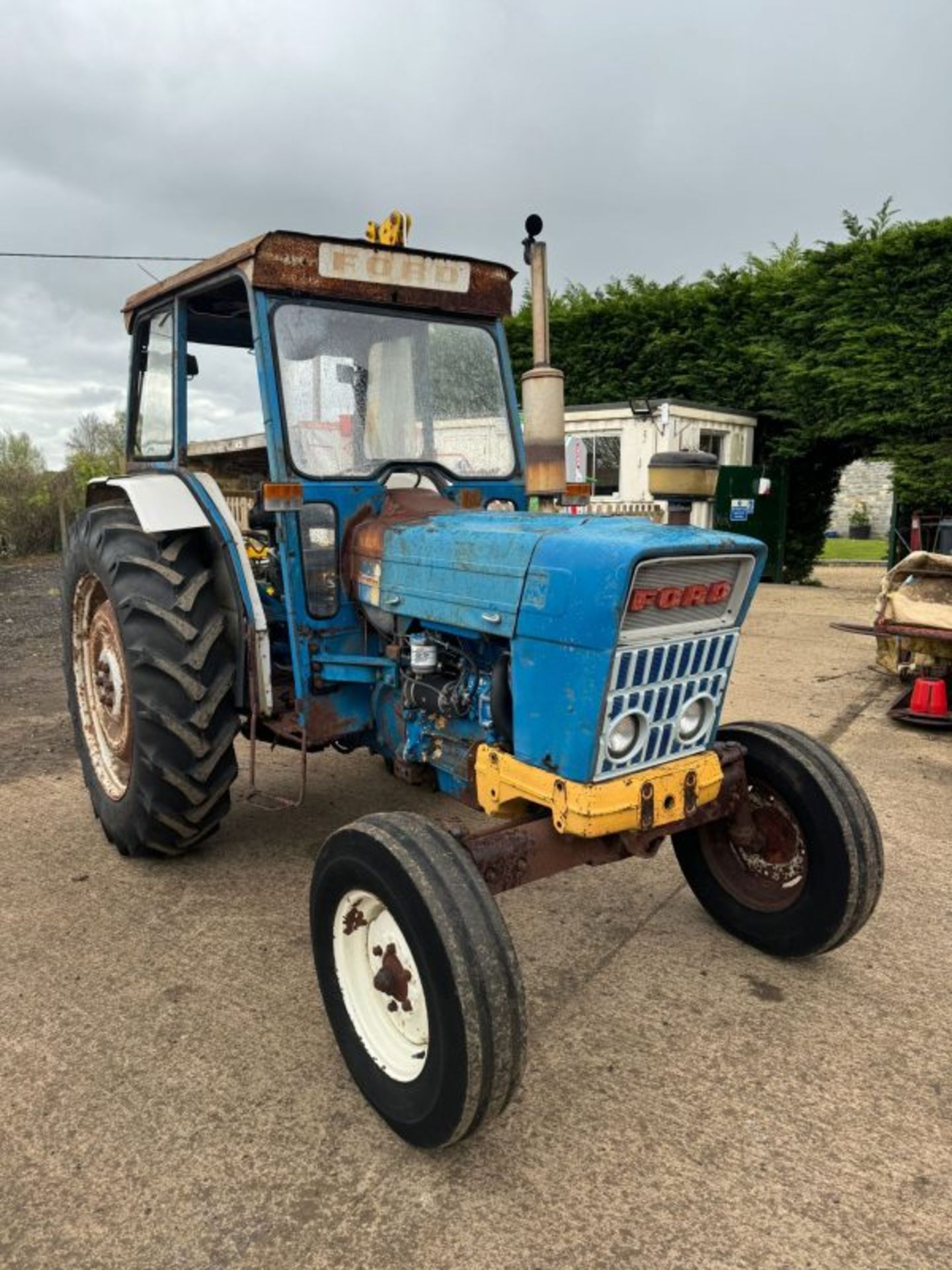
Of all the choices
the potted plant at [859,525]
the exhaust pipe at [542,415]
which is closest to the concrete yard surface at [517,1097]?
the exhaust pipe at [542,415]

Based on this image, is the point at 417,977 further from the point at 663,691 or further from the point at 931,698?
the point at 931,698

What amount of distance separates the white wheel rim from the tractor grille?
67cm

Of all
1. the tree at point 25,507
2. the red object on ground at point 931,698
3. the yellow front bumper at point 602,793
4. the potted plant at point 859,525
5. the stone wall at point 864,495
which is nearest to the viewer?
the yellow front bumper at point 602,793

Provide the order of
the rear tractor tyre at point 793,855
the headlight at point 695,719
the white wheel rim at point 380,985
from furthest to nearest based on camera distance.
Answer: the rear tractor tyre at point 793,855, the headlight at point 695,719, the white wheel rim at point 380,985

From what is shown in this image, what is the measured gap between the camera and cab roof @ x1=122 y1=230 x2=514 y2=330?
310 cm

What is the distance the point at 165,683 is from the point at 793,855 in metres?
2.21

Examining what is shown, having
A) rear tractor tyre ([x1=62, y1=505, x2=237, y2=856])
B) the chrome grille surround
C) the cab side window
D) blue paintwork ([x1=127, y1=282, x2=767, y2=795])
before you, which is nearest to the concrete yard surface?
rear tractor tyre ([x1=62, y1=505, x2=237, y2=856])

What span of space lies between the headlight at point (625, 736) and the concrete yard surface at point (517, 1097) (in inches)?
32.6

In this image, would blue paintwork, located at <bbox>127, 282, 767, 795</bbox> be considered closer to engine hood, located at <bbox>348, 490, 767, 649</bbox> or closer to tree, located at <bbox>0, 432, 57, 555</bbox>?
engine hood, located at <bbox>348, 490, 767, 649</bbox>

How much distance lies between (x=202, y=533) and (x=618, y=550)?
1.90 meters

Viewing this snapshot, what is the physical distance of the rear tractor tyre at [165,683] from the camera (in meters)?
3.25

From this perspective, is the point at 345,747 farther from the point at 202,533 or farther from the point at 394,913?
the point at 394,913

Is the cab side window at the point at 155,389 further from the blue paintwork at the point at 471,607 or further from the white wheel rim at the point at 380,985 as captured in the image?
the white wheel rim at the point at 380,985

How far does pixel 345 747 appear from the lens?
3662 millimetres
